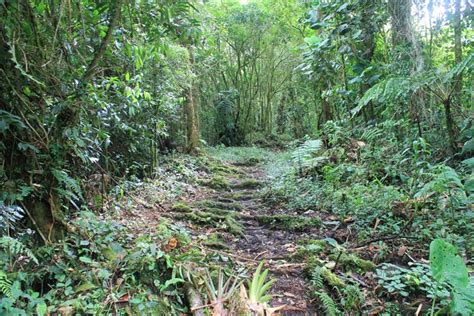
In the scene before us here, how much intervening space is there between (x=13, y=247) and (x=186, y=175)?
206 inches

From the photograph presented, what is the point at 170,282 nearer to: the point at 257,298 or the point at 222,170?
the point at 257,298

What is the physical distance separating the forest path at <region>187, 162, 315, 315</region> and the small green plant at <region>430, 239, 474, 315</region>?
0.95 m

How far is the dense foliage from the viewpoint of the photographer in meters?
2.39

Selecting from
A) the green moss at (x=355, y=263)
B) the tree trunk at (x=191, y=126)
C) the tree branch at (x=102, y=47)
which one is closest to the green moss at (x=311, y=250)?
the green moss at (x=355, y=263)

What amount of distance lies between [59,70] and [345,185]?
13.4 feet

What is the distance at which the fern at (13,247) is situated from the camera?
2116mm

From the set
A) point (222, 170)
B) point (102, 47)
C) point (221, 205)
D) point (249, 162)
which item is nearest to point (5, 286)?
point (102, 47)

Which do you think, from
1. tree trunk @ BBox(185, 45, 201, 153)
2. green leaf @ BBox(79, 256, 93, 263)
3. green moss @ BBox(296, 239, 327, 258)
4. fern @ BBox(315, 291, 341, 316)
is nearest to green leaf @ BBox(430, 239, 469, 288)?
fern @ BBox(315, 291, 341, 316)

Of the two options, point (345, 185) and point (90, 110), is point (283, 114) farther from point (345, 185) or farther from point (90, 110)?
point (90, 110)

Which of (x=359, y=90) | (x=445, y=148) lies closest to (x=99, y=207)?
(x=445, y=148)

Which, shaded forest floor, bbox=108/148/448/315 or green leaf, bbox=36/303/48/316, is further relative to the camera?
shaded forest floor, bbox=108/148/448/315

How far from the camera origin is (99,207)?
4.30 meters

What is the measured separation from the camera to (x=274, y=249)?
3.66 metres

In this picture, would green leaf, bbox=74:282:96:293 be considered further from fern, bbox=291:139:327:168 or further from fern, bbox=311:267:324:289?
fern, bbox=291:139:327:168
